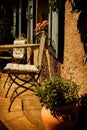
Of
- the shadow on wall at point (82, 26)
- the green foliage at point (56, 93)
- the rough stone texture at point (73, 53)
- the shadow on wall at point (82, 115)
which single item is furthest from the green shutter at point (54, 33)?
the green foliage at point (56, 93)

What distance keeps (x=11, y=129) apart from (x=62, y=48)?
4.93ft

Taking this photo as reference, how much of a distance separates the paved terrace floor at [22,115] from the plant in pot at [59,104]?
57 centimetres

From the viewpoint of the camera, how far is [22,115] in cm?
493

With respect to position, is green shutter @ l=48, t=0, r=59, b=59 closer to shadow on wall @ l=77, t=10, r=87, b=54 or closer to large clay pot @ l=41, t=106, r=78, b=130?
shadow on wall @ l=77, t=10, r=87, b=54

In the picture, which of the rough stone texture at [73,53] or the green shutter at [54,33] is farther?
the green shutter at [54,33]

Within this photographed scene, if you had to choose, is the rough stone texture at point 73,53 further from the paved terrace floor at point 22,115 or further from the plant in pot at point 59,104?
the paved terrace floor at point 22,115

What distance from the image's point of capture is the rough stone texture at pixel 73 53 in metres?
4.30

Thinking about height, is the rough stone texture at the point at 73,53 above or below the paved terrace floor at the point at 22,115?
above

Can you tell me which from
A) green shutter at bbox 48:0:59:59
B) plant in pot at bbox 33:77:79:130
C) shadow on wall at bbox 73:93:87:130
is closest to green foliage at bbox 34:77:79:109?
plant in pot at bbox 33:77:79:130

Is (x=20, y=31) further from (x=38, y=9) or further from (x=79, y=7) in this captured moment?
(x=79, y=7)

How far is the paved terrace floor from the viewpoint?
4.43 metres

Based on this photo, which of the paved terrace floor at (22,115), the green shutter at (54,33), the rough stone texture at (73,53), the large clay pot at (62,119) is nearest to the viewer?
the large clay pot at (62,119)

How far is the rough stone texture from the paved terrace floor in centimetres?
73

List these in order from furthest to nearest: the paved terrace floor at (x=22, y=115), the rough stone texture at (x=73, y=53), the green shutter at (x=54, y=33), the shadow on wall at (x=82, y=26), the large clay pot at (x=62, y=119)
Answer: the green shutter at (x=54, y=33)
the paved terrace floor at (x=22, y=115)
the rough stone texture at (x=73, y=53)
the shadow on wall at (x=82, y=26)
the large clay pot at (x=62, y=119)
